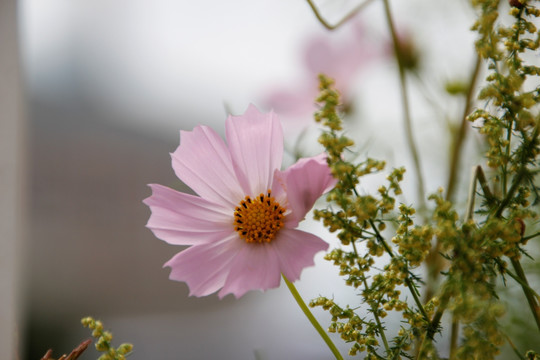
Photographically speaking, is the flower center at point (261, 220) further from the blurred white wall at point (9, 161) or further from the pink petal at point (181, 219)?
the blurred white wall at point (9, 161)

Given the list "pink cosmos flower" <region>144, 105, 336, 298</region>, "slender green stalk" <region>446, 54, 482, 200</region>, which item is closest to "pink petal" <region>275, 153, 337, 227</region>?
"pink cosmos flower" <region>144, 105, 336, 298</region>

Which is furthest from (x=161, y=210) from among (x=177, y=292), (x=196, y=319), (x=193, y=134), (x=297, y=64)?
(x=177, y=292)

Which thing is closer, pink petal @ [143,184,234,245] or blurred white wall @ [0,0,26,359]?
pink petal @ [143,184,234,245]

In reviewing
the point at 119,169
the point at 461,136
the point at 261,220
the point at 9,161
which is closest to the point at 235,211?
the point at 261,220

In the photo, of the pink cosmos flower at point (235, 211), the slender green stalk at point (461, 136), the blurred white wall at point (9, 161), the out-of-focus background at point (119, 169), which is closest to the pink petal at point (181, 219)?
the pink cosmos flower at point (235, 211)

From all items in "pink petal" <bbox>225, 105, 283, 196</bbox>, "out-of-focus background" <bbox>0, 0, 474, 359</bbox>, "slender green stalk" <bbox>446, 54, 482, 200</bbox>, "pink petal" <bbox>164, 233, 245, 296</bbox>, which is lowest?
"pink petal" <bbox>164, 233, 245, 296</bbox>

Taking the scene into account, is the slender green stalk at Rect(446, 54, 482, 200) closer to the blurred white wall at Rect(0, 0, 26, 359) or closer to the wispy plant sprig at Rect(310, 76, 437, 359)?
the wispy plant sprig at Rect(310, 76, 437, 359)

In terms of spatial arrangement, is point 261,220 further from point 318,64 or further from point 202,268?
point 318,64
